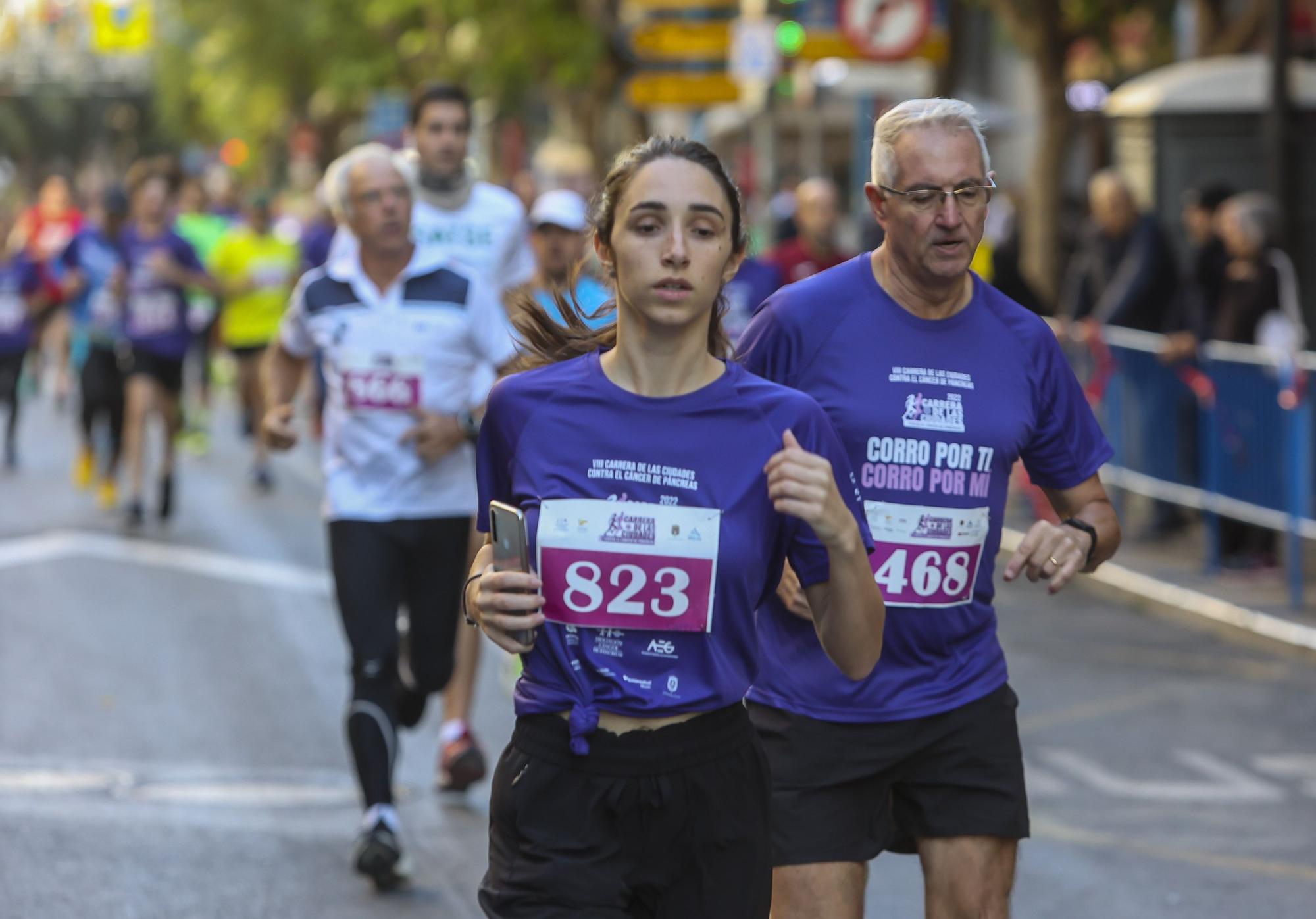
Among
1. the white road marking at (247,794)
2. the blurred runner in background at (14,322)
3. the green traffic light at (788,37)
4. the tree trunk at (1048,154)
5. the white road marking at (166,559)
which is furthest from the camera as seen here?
the green traffic light at (788,37)

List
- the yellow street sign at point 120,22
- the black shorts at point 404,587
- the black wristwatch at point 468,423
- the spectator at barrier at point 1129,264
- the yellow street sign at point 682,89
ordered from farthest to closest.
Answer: the yellow street sign at point 120,22
the yellow street sign at point 682,89
the spectator at barrier at point 1129,264
the black wristwatch at point 468,423
the black shorts at point 404,587

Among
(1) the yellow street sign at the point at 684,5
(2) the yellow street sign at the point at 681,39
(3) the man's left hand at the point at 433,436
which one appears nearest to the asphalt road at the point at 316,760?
(3) the man's left hand at the point at 433,436

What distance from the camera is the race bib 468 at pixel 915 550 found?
4215mm

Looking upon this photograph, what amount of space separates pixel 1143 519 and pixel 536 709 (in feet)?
34.6

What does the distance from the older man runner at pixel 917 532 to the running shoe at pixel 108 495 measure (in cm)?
1116

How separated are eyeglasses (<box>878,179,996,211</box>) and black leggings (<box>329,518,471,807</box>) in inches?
108

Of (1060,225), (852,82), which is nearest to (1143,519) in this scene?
(1060,225)

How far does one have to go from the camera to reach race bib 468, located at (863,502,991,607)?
4.21 metres

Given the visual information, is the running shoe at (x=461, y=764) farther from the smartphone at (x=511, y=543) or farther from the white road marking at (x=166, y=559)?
the white road marking at (x=166, y=559)

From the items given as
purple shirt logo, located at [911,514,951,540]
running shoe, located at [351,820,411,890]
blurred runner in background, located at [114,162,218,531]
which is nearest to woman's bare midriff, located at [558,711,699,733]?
purple shirt logo, located at [911,514,951,540]

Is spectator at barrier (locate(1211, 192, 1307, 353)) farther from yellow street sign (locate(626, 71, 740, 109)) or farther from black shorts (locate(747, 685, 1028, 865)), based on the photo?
yellow street sign (locate(626, 71, 740, 109))

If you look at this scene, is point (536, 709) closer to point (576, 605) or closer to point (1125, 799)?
point (576, 605)

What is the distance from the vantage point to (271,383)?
700cm

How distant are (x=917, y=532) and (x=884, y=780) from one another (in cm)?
48
